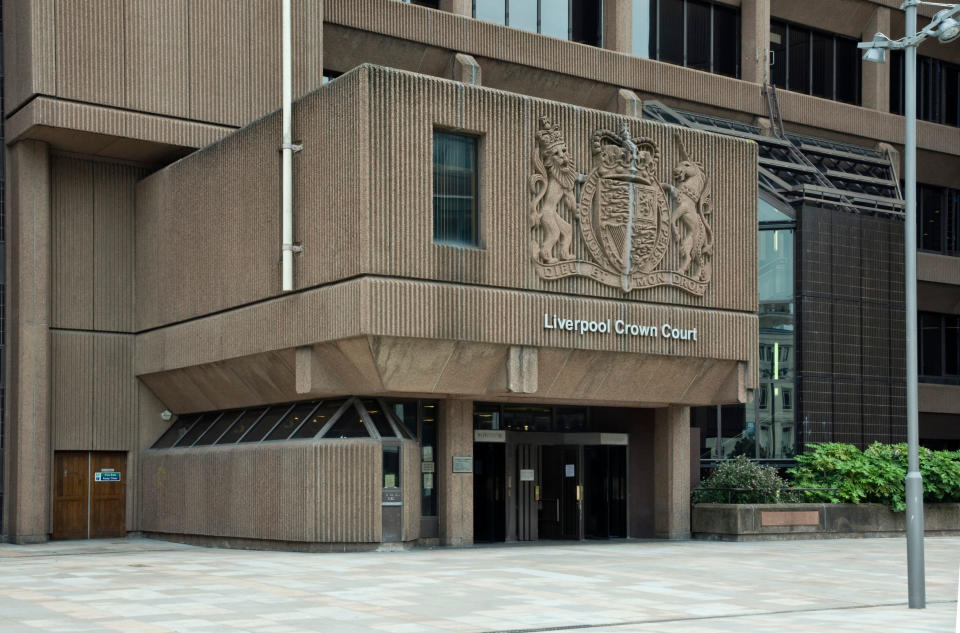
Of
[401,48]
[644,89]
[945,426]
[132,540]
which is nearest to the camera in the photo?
[132,540]

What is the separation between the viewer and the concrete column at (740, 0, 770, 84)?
42.2m

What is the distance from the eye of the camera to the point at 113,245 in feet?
101

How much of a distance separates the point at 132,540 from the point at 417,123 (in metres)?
12.5

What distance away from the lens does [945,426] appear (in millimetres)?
48000

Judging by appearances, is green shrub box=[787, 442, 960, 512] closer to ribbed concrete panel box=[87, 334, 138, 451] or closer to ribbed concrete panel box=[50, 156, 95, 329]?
ribbed concrete panel box=[87, 334, 138, 451]

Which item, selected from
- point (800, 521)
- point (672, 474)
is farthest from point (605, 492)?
point (800, 521)

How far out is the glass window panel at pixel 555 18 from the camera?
3819 centimetres

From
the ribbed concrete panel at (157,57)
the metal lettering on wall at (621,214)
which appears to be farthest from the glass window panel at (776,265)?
the ribbed concrete panel at (157,57)

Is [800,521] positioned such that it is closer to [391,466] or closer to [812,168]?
[391,466]

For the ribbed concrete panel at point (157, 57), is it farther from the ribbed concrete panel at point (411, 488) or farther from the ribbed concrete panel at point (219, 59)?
the ribbed concrete panel at point (411, 488)

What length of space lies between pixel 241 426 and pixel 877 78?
27.8 m

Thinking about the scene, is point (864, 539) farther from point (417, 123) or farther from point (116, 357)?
point (116, 357)

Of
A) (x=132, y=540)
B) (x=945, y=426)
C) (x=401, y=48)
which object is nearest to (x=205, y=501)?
(x=132, y=540)

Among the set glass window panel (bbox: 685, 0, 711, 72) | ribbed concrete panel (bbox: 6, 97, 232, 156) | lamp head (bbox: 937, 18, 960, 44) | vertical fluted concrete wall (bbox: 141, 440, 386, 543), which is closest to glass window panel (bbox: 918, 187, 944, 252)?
glass window panel (bbox: 685, 0, 711, 72)
